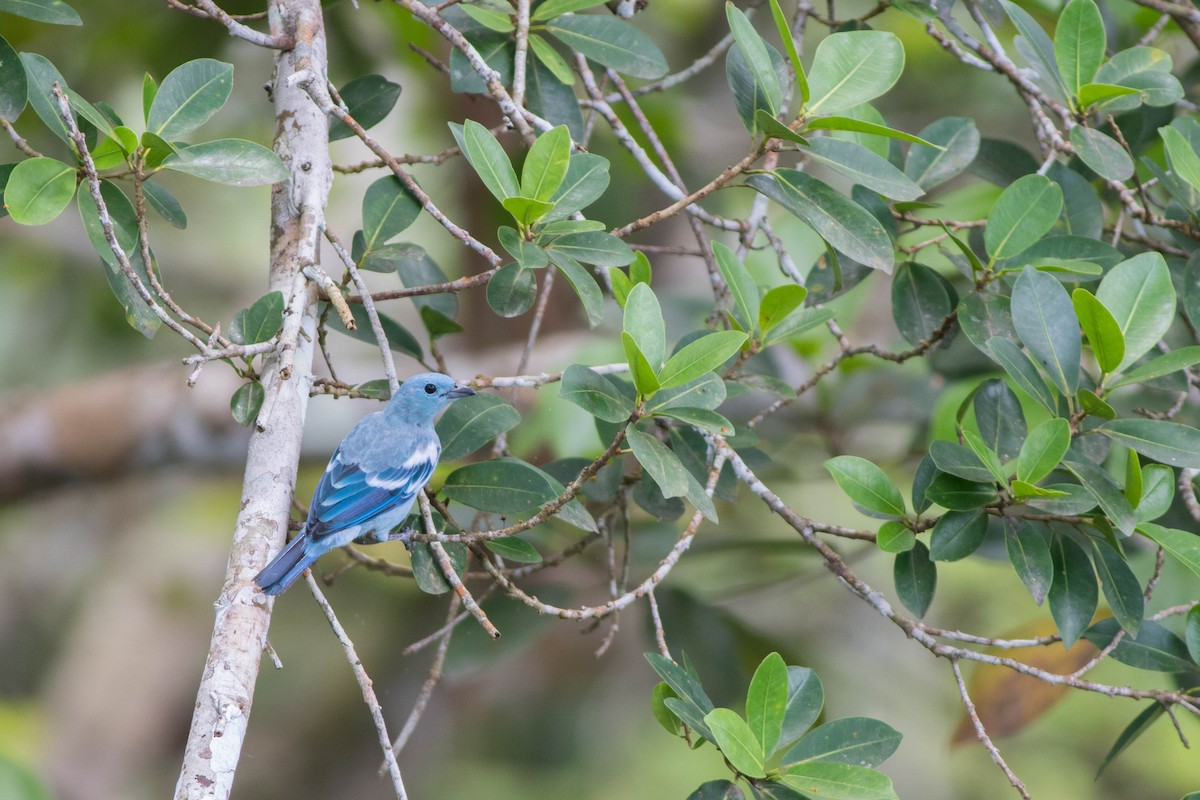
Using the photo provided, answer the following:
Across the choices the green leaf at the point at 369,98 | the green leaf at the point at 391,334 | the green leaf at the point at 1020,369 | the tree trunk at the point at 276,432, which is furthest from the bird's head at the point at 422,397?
the green leaf at the point at 1020,369

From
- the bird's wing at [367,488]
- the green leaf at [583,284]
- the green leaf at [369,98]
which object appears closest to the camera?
the green leaf at [583,284]

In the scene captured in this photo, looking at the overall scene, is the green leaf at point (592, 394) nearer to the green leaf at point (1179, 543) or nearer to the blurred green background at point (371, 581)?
the green leaf at point (1179, 543)

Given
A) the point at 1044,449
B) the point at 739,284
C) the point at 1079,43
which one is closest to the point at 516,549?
the point at 739,284

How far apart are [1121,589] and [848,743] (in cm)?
76

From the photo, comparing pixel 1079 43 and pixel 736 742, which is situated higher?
pixel 1079 43

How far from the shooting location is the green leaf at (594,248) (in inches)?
88.3

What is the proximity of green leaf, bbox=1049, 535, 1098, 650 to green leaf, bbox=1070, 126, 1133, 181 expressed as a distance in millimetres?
954

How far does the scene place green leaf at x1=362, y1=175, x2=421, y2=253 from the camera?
8.95 ft

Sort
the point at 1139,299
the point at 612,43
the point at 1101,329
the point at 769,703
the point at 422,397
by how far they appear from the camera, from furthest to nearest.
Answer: the point at 422,397, the point at 612,43, the point at 1139,299, the point at 1101,329, the point at 769,703

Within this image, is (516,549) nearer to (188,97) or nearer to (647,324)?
(647,324)

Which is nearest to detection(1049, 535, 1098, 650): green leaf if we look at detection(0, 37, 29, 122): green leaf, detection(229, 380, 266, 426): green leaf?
detection(229, 380, 266, 426): green leaf

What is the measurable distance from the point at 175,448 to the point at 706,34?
13.2ft

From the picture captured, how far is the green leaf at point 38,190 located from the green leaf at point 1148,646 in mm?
2543

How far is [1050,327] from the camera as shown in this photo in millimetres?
2293
